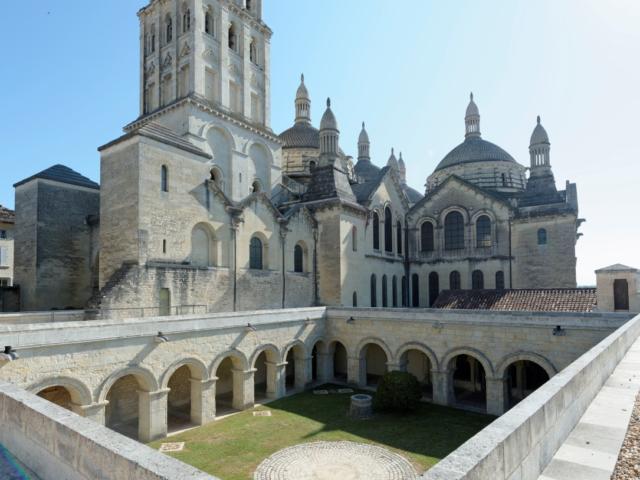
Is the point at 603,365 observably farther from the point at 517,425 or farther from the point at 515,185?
the point at 515,185

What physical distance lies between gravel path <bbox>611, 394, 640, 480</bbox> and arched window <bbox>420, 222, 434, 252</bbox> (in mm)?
30096

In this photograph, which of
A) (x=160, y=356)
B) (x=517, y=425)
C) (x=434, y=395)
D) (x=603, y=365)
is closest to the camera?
(x=517, y=425)

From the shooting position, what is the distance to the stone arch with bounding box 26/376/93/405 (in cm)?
1173

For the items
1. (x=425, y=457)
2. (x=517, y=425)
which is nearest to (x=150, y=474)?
(x=517, y=425)

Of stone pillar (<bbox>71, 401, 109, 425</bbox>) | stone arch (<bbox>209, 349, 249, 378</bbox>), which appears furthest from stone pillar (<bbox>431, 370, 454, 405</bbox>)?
stone pillar (<bbox>71, 401, 109, 425</bbox>)

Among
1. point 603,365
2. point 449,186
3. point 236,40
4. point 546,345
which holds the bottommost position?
point 546,345

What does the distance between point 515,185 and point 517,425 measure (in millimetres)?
41969

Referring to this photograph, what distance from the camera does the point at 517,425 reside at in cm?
383

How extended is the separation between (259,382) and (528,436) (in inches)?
834

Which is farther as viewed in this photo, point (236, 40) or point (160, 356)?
point (236, 40)

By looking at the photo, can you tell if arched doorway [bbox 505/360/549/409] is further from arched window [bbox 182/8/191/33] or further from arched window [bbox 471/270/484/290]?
arched window [bbox 182/8/191/33]

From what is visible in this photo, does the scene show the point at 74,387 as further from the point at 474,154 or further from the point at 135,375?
the point at 474,154

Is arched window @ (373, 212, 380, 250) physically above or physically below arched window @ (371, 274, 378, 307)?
above

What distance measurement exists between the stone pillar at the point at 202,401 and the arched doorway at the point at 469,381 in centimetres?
1166
